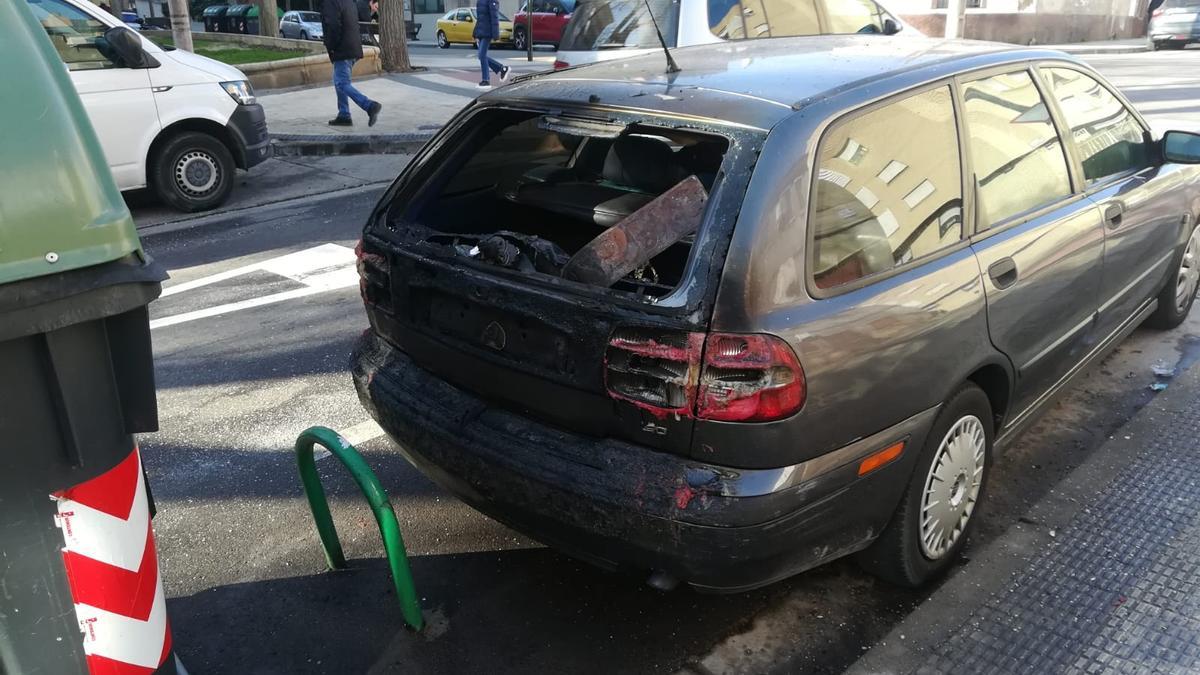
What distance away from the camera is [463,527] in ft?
12.2

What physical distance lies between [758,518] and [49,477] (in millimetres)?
1655

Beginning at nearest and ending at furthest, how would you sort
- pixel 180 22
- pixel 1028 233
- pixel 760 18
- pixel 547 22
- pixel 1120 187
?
pixel 1028 233, pixel 1120 187, pixel 760 18, pixel 180 22, pixel 547 22

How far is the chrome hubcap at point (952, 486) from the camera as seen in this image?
3.12 meters

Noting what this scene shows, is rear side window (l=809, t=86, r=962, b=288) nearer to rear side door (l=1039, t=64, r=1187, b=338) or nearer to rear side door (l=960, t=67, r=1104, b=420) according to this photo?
rear side door (l=960, t=67, r=1104, b=420)

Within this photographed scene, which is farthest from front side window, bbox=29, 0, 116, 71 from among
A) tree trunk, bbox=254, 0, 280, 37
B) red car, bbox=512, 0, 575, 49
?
red car, bbox=512, 0, 575, 49

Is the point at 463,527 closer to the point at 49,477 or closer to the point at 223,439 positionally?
the point at 223,439

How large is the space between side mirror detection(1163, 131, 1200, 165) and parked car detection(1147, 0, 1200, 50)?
83.2ft

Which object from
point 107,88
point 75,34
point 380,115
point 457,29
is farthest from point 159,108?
point 457,29

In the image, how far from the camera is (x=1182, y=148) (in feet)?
14.4

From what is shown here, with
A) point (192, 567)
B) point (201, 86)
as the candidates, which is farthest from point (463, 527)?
point (201, 86)

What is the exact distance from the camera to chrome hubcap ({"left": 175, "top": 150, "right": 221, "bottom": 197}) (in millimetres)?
8867

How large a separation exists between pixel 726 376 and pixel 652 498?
1.26 feet

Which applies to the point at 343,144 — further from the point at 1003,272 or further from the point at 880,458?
the point at 880,458

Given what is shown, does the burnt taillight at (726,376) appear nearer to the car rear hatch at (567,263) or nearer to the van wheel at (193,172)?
the car rear hatch at (567,263)
